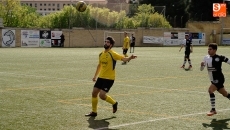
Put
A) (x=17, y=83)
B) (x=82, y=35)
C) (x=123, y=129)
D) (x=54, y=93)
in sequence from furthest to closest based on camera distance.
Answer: (x=82, y=35), (x=17, y=83), (x=54, y=93), (x=123, y=129)

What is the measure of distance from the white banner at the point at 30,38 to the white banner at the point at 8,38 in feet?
4.30

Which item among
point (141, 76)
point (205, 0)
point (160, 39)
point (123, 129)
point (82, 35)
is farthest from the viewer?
point (205, 0)

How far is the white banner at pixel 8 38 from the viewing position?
5356 cm

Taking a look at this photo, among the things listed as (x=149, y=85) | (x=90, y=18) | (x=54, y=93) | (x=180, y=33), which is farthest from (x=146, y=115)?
(x=180, y=33)

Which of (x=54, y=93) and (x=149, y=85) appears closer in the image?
(x=54, y=93)

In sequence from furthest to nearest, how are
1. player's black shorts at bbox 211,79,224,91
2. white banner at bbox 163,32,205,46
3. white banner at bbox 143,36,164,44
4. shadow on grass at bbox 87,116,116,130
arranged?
white banner at bbox 163,32,205,46 → white banner at bbox 143,36,164,44 → player's black shorts at bbox 211,79,224,91 → shadow on grass at bbox 87,116,116,130

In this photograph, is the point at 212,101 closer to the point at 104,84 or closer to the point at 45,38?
the point at 104,84

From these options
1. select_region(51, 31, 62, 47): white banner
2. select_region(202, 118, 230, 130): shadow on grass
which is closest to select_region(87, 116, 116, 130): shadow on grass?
select_region(202, 118, 230, 130): shadow on grass

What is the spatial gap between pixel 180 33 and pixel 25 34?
23810 mm

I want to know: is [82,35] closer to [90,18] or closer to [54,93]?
[90,18]

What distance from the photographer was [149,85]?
1772 cm

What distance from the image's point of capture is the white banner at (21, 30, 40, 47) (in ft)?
182

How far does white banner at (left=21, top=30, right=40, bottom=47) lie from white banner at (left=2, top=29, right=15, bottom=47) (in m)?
1.31

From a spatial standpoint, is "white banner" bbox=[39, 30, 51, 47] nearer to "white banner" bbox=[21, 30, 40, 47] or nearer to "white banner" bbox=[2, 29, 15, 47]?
"white banner" bbox=[21, 30, 40, 47]
